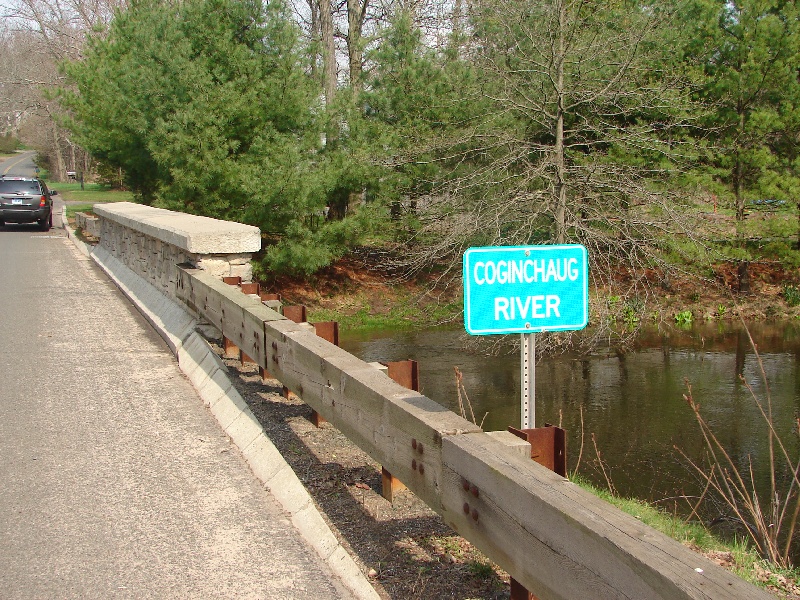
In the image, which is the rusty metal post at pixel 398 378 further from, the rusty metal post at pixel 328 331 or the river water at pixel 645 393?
the river water at pixel 645 393

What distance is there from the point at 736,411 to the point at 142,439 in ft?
35.8

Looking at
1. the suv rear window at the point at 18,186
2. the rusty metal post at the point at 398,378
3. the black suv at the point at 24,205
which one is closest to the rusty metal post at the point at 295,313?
the rusty metal post at the point at 398,378

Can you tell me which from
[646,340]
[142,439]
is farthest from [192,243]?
[646,340]

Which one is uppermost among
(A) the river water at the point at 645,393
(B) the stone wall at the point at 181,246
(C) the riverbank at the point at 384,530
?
(B) the stone wall at the point at 181,246

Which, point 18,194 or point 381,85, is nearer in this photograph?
point 381,85

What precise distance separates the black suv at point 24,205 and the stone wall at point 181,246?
15.7 m

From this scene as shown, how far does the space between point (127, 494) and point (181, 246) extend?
394 cm

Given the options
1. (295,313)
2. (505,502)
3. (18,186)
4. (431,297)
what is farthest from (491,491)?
(18,186)

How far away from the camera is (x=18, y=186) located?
2725 centimetres

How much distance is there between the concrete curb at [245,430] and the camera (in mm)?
3859

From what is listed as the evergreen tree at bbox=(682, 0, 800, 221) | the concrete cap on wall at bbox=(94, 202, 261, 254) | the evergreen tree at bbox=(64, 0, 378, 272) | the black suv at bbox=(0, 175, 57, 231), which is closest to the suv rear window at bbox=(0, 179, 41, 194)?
the black suv at bbox=(0, 175, 57, 231)

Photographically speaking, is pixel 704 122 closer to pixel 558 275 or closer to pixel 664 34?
pixel 664 34

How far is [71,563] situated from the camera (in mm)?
3814

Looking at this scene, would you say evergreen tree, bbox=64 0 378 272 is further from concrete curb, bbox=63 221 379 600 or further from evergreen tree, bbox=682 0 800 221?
concrete curb, bbox=63 221 379 600
